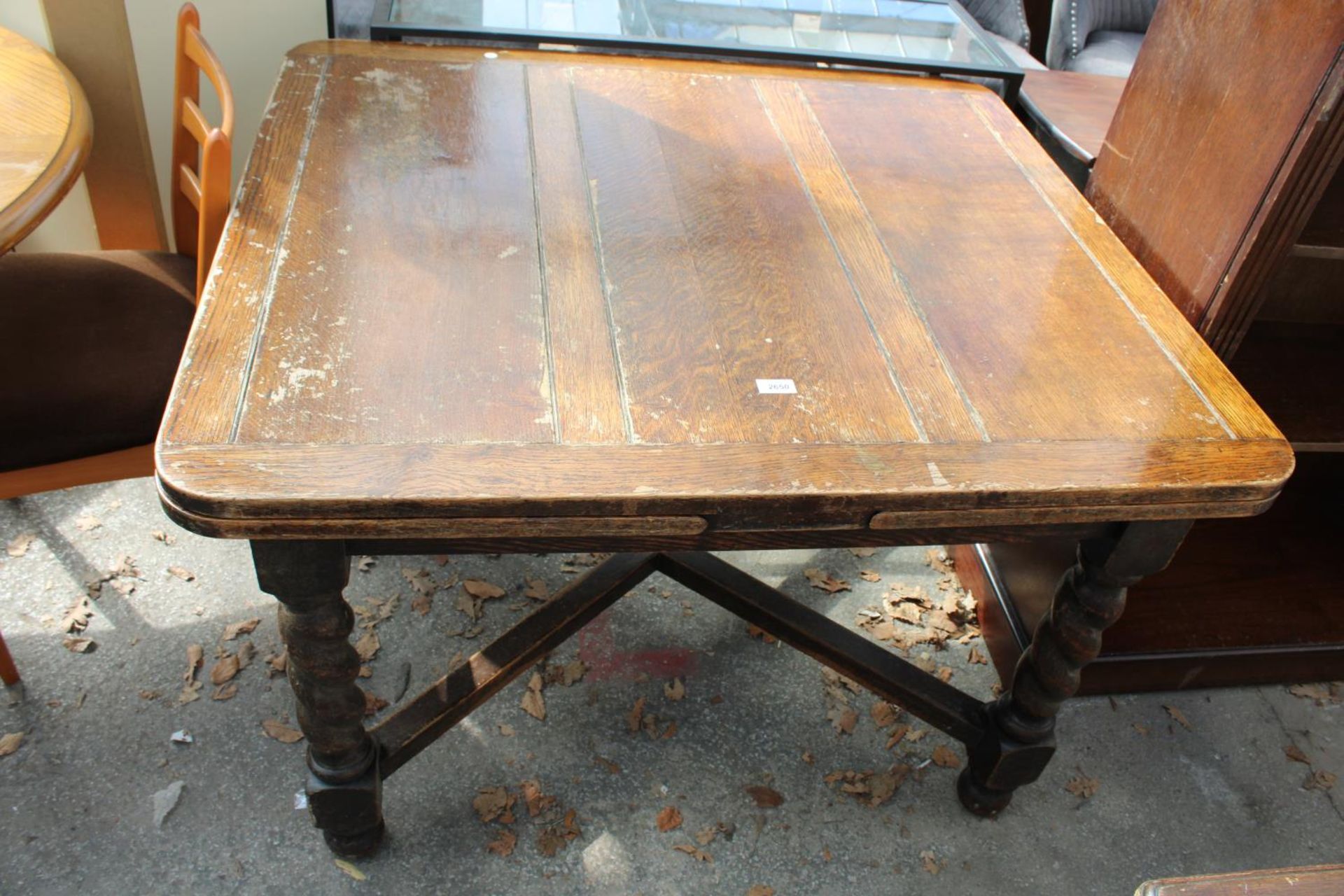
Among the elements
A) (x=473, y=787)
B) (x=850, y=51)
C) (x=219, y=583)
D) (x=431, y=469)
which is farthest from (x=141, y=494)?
(x=850, y=51)

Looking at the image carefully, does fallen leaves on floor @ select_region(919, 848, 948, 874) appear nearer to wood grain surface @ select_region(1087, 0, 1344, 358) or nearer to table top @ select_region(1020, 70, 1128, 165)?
wood grain surface @ select_region(1087, 0, 1344, 358)

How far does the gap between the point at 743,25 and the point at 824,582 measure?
1.27 m

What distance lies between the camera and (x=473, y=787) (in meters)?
1.86

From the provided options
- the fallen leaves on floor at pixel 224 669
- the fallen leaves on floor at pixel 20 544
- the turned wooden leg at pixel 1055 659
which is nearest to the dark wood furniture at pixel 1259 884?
the turned wooden leg at pixel 1055 659

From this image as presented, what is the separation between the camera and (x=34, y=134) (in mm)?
1675

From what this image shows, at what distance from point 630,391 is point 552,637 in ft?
2.31

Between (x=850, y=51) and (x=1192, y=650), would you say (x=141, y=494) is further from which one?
(x=1192, y=650)

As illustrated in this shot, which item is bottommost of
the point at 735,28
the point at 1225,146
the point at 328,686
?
the point at 328,686

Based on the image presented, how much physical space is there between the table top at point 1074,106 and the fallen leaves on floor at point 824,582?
1056 millimetres

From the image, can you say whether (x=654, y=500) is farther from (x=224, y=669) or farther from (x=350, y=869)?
→ (x=224, y=669)

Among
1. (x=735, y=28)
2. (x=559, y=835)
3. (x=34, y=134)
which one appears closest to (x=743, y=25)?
(x=735, y=28)

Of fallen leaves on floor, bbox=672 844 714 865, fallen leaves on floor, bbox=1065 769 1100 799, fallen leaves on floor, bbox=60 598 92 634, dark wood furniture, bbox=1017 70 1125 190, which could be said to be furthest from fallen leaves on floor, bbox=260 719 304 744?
dark wood furniture, bbox=1017 70 1125 190

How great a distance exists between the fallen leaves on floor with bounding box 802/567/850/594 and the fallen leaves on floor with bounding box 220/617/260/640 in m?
1.20

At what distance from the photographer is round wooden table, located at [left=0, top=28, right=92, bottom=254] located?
5.01 feet
